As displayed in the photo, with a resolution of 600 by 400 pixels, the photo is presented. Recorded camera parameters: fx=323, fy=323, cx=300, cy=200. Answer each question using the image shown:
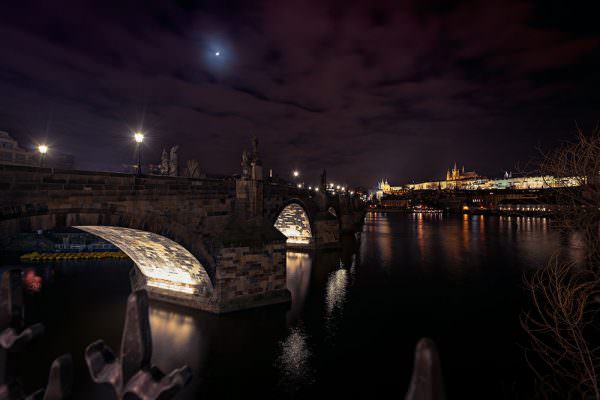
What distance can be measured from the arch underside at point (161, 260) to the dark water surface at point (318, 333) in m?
1.38

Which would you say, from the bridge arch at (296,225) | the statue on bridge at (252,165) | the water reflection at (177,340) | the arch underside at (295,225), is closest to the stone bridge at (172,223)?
the statue on bridge at (252,165)

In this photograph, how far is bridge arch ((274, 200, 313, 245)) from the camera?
1410 inches

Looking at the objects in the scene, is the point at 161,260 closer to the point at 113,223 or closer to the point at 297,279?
the point at 113,223

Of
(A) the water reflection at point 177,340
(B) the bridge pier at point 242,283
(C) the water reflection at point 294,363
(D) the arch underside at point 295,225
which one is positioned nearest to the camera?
(C) the water reflection at point 294,363

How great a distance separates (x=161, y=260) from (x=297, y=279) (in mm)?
11365

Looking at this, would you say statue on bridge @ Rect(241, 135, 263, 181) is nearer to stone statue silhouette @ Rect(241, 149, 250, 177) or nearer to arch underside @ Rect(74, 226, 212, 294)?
stone statue silhouette @ Rect(241, 149, 250, 177)

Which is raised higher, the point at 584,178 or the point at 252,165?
the point at 252,165

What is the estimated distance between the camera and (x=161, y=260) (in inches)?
691

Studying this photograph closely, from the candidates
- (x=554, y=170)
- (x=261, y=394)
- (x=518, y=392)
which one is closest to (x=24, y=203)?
(x=261, y=394)

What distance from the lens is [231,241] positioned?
658 inches

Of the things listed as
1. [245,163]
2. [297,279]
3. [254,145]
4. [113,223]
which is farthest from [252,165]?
[297,279]

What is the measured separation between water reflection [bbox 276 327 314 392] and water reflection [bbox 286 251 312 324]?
6.11 ft

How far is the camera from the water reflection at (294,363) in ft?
37.8

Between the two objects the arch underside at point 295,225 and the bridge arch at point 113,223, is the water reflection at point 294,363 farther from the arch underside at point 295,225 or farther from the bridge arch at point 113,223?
the arch underside at point 295,225
